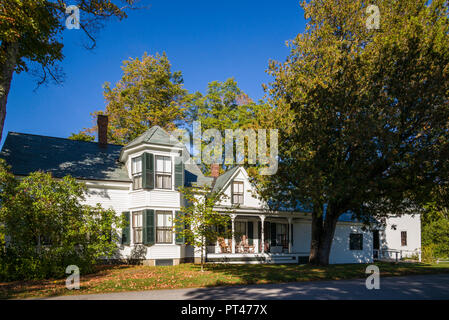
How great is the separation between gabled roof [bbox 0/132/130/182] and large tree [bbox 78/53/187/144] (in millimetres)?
11023

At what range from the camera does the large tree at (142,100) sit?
36.2 meters

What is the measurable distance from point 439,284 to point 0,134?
17545 mm

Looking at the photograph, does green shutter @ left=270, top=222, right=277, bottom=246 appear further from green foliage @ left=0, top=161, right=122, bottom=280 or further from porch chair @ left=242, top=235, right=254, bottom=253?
green foliage @ left=0, top=161, right=122, bottom=280

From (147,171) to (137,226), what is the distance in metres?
3.31

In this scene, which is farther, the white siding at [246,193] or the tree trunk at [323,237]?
the white siding at [246,193]

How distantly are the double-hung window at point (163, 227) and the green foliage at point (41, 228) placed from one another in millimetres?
5114

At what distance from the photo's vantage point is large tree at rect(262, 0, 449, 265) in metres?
16.7

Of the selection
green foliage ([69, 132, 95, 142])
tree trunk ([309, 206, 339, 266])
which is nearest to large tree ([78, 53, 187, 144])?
green foliage ([69, 132, 95, 142])

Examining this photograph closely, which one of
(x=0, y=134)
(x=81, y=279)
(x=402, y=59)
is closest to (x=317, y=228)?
(x=402, y=59)

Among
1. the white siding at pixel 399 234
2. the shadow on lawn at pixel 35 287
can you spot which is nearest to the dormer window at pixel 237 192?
the shadow on lawn at pixel 35 287

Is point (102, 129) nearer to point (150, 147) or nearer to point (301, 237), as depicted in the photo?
point (150, 147)

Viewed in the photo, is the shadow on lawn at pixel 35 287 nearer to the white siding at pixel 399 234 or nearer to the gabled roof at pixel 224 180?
the gabled roof at pixel 224 180

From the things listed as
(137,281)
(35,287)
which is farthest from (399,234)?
(35,287)

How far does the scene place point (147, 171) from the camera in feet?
71.8
